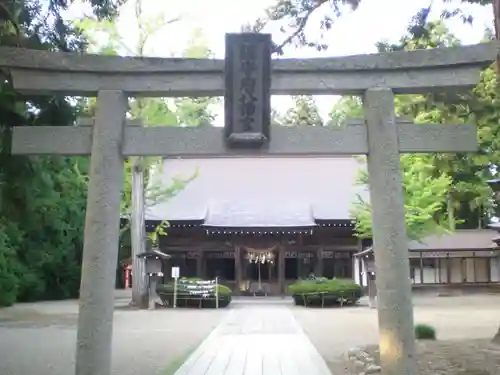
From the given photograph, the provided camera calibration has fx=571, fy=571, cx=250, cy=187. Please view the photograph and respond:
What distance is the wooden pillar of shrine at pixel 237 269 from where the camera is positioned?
95.0 ft

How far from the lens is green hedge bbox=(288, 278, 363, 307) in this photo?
2338 centimetres

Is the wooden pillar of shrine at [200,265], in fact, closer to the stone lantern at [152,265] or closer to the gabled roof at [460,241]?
the stone lantern at [152,265]

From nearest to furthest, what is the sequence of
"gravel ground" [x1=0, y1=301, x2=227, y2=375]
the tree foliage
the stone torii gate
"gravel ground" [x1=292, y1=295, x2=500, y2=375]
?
1. the stone torii gate
2. "gravel ground" [x1=0, y1=301, x2=227, y2=375]
3. "gravel ground" [x1=292, y1=295, x2=500, y2=375]
4. the tree foliage

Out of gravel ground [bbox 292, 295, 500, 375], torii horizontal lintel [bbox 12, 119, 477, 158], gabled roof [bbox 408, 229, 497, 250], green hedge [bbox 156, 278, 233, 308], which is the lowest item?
gravel ground [bbox 292, 295, 500, 375]

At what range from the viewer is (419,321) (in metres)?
16.9

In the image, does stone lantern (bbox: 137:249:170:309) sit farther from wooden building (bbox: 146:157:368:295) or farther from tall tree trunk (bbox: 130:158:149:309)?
wooden building (bbox: 146:157:368:295)

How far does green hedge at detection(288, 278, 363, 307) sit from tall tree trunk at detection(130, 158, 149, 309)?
6.28 m

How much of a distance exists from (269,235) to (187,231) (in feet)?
14.0

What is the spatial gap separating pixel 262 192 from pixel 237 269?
17.8ft

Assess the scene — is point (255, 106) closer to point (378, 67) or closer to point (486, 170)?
point (378, 67)

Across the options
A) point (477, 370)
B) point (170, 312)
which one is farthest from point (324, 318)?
point (477, 370)

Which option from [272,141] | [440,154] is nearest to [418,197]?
[440,154]

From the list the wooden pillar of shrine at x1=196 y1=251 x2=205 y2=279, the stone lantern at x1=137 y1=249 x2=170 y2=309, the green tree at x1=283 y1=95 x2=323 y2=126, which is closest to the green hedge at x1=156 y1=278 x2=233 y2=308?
the stone lantern at x1=137 y1=249 x2=170 y2=309

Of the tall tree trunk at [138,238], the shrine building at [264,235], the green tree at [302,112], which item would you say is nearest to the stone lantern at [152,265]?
the tall tree trunk at [138,238]
